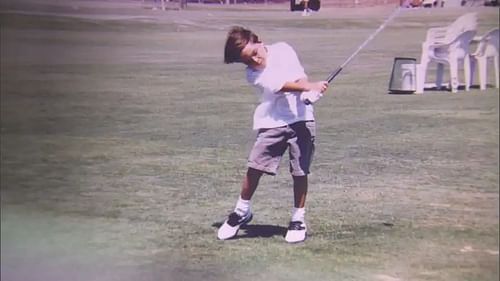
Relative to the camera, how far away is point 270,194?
12.4ft

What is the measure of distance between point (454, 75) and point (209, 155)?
1234 millimetres

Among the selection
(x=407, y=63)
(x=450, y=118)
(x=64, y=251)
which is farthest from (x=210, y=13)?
(x=64, y=251)

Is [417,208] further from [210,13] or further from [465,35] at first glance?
[210,13]

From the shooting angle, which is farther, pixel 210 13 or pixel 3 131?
pixel 3 131

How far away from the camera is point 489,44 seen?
336 centimetres

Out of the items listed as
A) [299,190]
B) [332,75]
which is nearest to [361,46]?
[332,75]

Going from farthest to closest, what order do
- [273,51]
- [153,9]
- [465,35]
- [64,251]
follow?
1. [64,251]
2. [153,9]
3. [273,51]
4. [465,35]

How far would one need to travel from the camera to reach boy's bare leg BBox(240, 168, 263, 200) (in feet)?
12.4

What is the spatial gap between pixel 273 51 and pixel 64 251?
165cm

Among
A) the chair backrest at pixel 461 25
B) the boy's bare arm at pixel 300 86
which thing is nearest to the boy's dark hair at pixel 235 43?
the boy's bare arm at pixel 300 86

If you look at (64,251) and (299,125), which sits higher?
(299,125)

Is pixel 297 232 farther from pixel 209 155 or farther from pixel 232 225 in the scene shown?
pixel 209 155

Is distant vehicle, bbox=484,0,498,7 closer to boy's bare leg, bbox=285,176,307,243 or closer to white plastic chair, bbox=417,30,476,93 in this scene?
white plastic chair, bbox=417,30,476,93

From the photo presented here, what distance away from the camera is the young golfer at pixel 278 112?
11.8 ft
